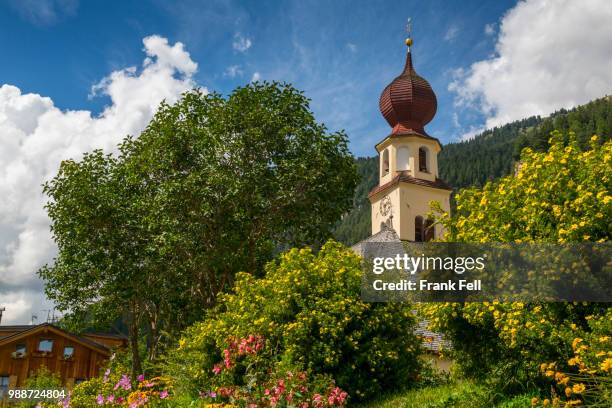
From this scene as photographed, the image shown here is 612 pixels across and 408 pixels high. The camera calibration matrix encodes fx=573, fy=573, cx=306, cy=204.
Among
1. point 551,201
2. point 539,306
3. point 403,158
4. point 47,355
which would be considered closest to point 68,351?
point 47,355

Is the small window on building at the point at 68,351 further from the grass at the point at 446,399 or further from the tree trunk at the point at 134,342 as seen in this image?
the grass at the point at 446,399

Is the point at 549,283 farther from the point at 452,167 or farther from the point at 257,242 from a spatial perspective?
the point at 452,167

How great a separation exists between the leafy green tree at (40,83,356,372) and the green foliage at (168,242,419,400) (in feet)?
16.8

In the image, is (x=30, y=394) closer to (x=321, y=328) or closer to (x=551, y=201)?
(x=321, y=328)

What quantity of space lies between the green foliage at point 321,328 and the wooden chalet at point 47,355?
28785 millimetres

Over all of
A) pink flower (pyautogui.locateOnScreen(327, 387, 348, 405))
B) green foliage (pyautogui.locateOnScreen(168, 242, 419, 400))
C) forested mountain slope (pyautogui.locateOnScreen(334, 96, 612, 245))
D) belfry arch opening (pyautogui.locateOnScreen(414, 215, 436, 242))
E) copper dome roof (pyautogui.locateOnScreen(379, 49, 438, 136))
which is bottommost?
pink flower (pyautogui.locateOnScreen(327, 387, 348, 405))

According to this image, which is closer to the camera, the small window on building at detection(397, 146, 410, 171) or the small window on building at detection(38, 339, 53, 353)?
the small window on building at detection(397, 146, 410, 171)

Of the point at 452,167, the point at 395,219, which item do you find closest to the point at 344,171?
the point at 395,219

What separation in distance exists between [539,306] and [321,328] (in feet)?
13.5

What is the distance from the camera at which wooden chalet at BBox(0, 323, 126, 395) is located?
3828 centimetres

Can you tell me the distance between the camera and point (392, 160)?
34.2 m

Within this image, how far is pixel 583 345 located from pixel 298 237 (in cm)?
1254

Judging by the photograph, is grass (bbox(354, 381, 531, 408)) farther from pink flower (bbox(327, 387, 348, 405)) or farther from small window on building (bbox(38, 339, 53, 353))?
small window on building (bbox(38, 339, 53, 353))

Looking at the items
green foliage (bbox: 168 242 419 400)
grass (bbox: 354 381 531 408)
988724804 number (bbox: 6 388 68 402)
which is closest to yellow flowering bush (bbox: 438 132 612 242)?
grass (bbox: 354 381 531 408)
